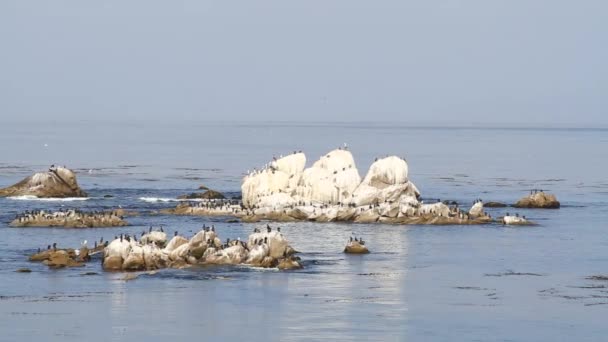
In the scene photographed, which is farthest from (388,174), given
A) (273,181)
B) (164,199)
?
(164,199)

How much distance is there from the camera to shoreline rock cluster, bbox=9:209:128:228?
10019 centimetres

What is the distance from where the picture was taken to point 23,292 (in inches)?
2719

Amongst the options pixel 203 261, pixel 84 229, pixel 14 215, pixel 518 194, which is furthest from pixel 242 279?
pixel 518 194

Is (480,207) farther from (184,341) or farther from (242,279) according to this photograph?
(184,341)

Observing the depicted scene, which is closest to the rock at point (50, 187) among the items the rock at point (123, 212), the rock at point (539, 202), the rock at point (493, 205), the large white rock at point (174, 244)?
the rock at point (123, 212)

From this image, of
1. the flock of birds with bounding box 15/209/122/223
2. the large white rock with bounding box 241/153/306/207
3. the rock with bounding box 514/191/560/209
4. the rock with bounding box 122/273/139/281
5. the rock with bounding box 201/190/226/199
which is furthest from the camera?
the rock with bounding box 201/190/226/199

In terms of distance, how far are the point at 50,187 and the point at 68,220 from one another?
2438cm

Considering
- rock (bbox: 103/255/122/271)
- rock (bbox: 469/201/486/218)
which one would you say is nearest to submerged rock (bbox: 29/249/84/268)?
rock (bbox: 103/255/122/271)

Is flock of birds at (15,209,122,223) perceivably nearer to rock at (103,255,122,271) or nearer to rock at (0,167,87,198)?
rock at (0,167,87,198)

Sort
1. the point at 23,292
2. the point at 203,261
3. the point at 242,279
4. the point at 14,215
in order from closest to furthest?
the point at 23,292
the point at 242,279
the point at 203,261
the point at 14,215

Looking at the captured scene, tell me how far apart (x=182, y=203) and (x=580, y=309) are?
186 feet

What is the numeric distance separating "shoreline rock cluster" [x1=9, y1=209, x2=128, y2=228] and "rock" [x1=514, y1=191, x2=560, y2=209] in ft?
132

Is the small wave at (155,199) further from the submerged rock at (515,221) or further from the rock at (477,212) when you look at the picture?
the submerged rock at (515,221)

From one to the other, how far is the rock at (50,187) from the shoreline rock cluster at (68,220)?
2194cm
